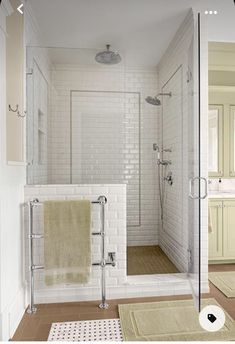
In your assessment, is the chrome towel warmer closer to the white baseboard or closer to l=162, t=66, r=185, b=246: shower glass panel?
the white baseboard

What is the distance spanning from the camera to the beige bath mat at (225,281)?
7.75 feet

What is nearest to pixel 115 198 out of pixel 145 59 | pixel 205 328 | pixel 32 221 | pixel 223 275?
pixel 32 221

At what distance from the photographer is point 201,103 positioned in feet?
7.98

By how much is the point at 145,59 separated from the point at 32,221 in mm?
2335

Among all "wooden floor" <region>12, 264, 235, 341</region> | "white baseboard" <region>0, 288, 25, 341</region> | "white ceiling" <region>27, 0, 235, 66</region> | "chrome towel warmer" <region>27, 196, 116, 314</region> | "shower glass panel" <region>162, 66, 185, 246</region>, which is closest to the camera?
"white baseboard" <region>0, 288, 25, 341</region>

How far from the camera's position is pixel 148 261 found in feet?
9.05

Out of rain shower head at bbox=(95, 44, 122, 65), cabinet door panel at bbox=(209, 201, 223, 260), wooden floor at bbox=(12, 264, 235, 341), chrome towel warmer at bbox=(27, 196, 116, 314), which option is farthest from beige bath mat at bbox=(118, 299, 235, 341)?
rain shower head at bbox=(95, 44, 122, 65)

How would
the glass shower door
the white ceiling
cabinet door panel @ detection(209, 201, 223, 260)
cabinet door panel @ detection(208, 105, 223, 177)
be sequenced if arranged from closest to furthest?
the white ceiling, the glass shower door, cabinet door panel @ detection(209, 201, 223, 260), cabinet door panel @ detection(208, 105, 223, 177)

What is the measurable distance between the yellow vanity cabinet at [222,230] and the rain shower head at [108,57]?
194 centimetres

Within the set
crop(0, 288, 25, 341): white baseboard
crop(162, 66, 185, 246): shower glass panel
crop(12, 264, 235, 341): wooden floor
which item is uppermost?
crop(162, 66, 185, 246): shower glass panel

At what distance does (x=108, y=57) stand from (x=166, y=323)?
2434 mm

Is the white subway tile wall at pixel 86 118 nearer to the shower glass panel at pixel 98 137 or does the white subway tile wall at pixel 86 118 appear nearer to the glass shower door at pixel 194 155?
the shower glass panel at pixel 98 137

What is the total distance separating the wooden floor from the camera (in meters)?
1.81

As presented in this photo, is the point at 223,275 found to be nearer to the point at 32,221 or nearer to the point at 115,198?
the point at 115,198
